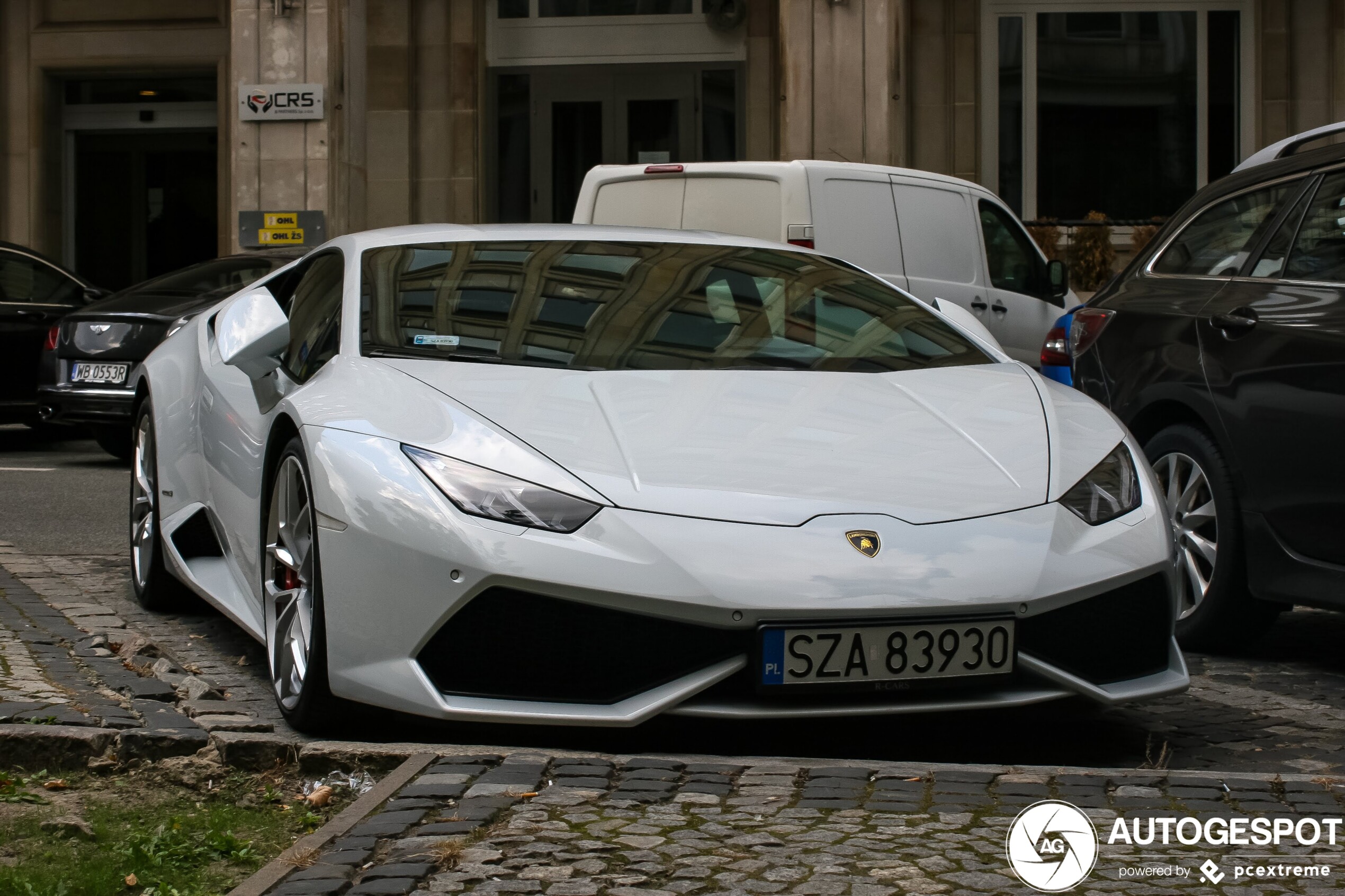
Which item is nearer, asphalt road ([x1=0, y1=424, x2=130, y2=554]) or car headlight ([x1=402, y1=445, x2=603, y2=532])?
car headlight ([x1=402, y1=445, x2=603, y2=532])

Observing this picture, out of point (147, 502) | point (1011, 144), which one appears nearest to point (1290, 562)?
point (147, 502)

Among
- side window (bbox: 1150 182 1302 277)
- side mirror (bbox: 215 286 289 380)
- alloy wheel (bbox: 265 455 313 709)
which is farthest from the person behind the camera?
side window (bbox: 1150 182 1302 277)

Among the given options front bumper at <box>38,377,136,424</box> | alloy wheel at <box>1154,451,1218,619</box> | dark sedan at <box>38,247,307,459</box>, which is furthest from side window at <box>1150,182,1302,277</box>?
front bumper at <box>38,377,136,424</box>

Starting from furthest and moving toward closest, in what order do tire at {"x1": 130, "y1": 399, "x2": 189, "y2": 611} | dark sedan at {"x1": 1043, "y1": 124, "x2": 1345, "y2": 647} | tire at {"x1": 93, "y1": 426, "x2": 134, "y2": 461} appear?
tire at {"x1": 93, "y1": 426, "x2": 134, "y2": 461}
tire at {"x1": 130, "y1": 399, "x2": 189, "y2": 611}
dark sedan at {"x1": 1043, "y1": 124, "x2": 1345, "y2": 647}

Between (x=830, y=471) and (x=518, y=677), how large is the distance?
821 millimetres

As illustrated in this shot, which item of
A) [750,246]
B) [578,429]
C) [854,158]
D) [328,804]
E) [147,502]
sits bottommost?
[328,804]

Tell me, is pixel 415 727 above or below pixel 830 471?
below

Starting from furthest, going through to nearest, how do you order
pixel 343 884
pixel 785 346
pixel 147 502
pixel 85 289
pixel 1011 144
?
pixel 1011 144 < pixel 85 289 < pixel 147 502 < pixel 785 346 < pixel 343 884

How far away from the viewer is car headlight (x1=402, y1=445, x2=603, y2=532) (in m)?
3.68

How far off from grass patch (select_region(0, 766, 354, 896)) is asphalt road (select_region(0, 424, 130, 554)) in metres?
3.94

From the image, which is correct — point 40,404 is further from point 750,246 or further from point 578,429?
point 578,429

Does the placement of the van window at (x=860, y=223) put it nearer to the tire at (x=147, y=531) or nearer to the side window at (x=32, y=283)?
the tire at (x=147, y=531)

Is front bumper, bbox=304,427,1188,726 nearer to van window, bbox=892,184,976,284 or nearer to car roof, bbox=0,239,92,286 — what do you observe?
van window, bbox=892,184,976,284

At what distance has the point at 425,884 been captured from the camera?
2723 mm
